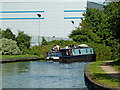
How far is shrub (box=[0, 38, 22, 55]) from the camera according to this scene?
44750mm

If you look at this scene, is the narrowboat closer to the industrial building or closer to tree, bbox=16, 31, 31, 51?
tree, bbox=16, 31, 31, 51

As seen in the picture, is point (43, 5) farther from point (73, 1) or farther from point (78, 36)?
point (78, 36)

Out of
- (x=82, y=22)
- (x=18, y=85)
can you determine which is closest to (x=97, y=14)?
(x=82, y=22)

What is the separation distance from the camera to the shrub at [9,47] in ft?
147

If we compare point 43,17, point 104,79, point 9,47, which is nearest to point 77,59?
point 9,47

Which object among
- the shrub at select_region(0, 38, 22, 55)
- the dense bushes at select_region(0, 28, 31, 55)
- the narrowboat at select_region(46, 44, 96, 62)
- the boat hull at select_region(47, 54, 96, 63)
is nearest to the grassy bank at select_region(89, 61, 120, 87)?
the boat hull at select_region(47, 54, 96, 63)

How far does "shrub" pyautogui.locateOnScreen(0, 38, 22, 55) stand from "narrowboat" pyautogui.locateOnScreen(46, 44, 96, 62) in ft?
18.9

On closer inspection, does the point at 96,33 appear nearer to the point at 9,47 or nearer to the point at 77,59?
the point at 77,59

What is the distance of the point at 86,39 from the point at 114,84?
1707 inches

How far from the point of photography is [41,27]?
61625 millimetres

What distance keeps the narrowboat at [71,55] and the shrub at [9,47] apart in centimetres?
576

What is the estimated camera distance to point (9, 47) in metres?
45.1

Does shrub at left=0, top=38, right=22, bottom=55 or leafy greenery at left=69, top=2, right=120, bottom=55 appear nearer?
shrub at left=0, top=38, right=22, bottom=55

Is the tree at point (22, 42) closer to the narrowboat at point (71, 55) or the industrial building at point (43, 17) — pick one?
the narrowboat at point (71, 55)
